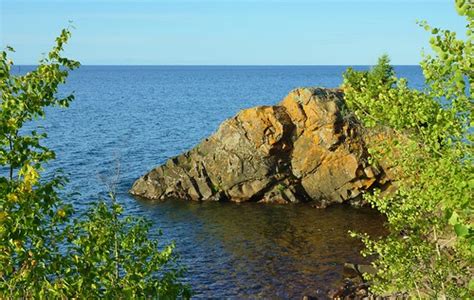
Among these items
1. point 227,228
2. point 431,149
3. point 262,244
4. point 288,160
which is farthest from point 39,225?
point 288,160

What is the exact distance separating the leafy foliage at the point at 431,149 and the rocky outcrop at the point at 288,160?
122 ft

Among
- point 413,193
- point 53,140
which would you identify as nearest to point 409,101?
point 413,193

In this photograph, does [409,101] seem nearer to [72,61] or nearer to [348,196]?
[72,61]

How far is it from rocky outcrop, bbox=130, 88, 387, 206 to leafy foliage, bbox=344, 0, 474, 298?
37111 mm

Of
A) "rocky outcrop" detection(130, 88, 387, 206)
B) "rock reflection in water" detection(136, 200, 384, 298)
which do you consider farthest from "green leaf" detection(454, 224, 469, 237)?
"rocky outcrop" detection(130, 88, 387, 206)

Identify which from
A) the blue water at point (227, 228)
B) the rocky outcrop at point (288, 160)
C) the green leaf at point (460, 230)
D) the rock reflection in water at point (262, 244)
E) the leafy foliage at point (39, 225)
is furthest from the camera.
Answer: the rocky outcrop at point (288, 160)

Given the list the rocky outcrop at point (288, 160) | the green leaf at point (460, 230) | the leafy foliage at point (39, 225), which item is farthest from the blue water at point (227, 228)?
the green leaf at point (460, 230)

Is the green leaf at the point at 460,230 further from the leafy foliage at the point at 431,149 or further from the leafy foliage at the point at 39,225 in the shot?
the leafy foliage at the point at 39,225

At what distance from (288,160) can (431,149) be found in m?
47.7

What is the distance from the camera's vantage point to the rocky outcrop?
5825cm

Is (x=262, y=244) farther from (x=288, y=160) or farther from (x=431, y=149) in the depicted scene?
(x=431, y=149)

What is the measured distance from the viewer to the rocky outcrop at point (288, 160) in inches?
2293

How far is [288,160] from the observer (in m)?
60.6

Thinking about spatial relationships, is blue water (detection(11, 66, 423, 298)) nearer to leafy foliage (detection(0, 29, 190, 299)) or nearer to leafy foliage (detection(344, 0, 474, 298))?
leafy foliage (detection(0, 29, 190, 299))
